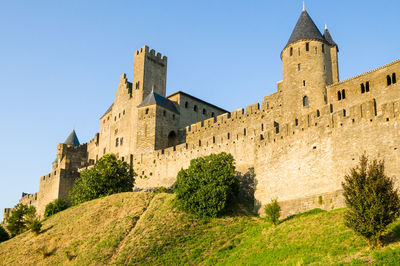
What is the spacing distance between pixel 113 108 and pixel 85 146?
9152 mm

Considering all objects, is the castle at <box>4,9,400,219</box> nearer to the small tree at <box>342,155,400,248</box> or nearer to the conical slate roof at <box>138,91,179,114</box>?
the conical slate roof at <box>138,91,179,114</box>

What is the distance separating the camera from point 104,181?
47375 mm

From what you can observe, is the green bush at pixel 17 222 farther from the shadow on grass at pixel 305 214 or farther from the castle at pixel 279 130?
the shadow on grass at pixel 305 214

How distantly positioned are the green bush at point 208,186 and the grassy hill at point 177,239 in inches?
34.1

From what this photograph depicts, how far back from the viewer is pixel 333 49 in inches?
1811

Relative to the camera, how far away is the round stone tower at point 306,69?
43375mm

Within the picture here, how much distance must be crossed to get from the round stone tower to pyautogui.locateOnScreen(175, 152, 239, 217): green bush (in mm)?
9065

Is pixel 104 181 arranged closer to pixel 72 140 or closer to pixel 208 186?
pixel 208 186

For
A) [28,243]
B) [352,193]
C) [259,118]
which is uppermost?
[259,118]

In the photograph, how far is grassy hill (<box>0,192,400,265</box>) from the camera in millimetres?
24781

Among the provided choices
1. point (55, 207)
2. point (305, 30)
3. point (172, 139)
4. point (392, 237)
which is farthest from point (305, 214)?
point (55, 207)

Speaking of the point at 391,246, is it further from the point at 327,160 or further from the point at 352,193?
the point at 327,160

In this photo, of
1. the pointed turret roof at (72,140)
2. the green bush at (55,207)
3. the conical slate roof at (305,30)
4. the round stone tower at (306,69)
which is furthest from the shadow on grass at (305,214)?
the pointed turret roof at (72,140)

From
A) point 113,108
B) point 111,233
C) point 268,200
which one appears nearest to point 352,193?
point 268,200
